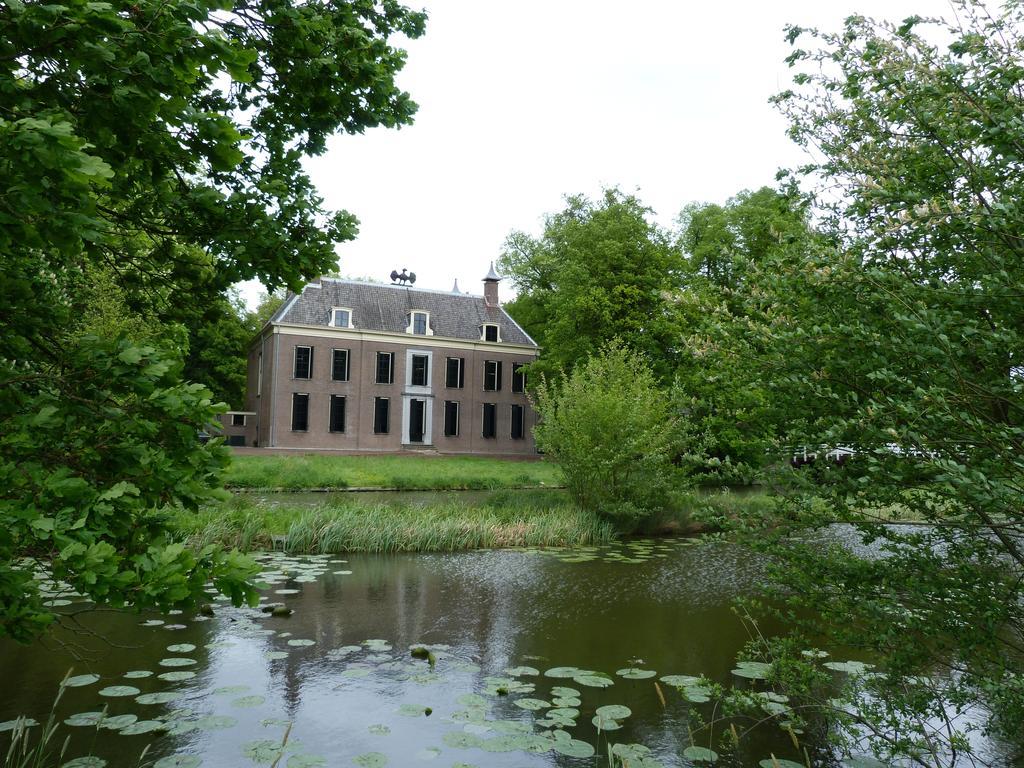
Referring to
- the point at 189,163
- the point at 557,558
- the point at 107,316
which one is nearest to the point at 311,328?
the point at 107,316

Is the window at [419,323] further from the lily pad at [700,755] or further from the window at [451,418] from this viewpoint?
the lily pad at [700,755]

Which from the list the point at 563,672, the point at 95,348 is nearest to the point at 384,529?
the point at 563,672

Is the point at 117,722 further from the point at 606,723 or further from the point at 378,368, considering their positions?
the point at 378,368

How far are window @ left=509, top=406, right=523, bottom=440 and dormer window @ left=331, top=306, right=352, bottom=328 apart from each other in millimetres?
9441

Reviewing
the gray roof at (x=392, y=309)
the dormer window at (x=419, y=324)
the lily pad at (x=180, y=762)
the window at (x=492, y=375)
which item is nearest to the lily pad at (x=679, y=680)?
the lily pad at (x=180, y=762)

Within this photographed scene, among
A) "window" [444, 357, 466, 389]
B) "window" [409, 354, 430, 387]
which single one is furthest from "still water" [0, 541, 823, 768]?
"window" [444, 357, 466, 389]

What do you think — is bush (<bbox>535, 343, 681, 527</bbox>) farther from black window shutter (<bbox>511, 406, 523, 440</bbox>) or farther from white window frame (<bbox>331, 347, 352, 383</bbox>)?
black window shutter (<bbox>511, 406, 523, 440</bbox>)

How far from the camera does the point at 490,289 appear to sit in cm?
3853

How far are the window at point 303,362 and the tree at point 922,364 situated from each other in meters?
31.3

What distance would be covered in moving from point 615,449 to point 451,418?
2359 centimetres

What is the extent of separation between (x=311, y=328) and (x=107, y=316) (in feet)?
40.8

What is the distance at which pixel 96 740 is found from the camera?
3844mm

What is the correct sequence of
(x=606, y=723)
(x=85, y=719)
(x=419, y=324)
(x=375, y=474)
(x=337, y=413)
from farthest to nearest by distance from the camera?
1. (x=419, y=324)
2. (x=337, y=413)
3. (x=375, y=474)
4. (x=606, y=723)
5. (x=85, y=719)

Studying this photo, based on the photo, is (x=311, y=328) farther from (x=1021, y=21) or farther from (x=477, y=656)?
(x=1021, y=21)
